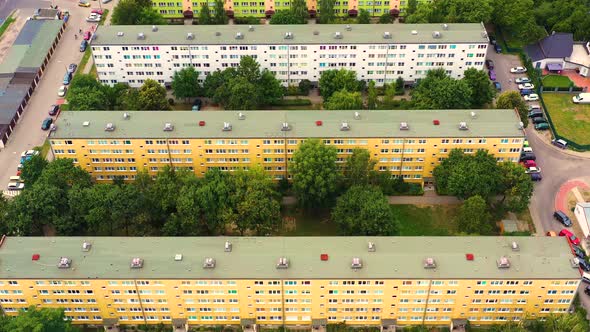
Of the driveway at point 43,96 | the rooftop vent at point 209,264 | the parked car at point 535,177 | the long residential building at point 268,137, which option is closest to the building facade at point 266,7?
the driveway at point 43,96

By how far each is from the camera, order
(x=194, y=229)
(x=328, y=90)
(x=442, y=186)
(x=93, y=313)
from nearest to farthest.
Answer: (x=93, y=313) < (x=194, y=229) < (x=442, y=186) < (x=328, y=90)

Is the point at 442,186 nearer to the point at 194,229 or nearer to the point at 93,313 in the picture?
the point at 194,229

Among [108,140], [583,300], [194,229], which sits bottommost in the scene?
[583,300]

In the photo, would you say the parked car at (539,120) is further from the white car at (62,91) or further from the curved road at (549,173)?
the white car at (62,91)

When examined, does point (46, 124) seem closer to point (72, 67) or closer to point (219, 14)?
point (72, 67)

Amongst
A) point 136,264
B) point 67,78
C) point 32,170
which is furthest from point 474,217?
point 67,78

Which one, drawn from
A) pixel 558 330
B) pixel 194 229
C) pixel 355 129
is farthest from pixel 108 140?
pixel 558 330

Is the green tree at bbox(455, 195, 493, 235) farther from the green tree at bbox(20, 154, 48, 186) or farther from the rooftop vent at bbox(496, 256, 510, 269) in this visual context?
the green tree at bbox(20, 154, 48, 186)
